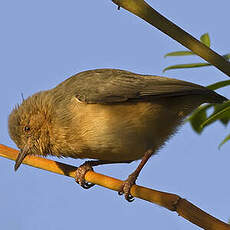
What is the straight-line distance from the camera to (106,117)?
3.87 m

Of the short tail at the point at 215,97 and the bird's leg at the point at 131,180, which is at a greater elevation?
the short tail at the point at 215,97

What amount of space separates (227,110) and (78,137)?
5.32 feet

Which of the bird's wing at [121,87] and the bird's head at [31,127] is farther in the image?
the bird's head at [31,127]

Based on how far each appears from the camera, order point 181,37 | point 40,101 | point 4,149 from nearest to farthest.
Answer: point 181,37 → point 4,149 → point 40,101

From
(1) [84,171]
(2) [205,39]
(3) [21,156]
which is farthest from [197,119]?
(3) [21,156]

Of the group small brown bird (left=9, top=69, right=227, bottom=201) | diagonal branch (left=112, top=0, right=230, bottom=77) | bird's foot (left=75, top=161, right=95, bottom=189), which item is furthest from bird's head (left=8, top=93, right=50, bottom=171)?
diagonal branch (left=112, top=0, right=230, bottom=77)

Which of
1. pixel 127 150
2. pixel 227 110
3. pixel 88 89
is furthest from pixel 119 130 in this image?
pixel 227 110

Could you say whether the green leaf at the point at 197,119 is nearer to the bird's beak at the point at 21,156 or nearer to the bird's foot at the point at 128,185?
the bird's foot at the point at 128,185

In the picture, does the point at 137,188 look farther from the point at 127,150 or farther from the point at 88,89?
the point at 88,89

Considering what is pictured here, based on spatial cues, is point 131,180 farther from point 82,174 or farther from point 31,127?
point 31,127

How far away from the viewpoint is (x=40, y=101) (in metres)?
4.46

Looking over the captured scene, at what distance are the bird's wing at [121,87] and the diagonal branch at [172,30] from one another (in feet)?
4.44

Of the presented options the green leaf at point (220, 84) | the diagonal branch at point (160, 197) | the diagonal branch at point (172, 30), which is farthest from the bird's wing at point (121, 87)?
the diagonal branch at point (172, 30)

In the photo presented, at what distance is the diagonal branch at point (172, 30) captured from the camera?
243 cm
